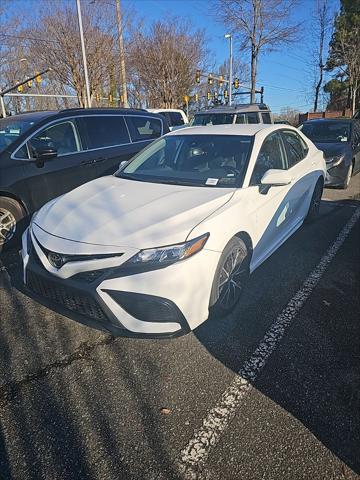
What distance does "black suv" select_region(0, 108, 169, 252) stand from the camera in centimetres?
427

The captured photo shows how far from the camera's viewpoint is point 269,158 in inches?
142

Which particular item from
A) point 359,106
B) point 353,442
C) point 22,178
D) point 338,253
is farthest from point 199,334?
point 359,106

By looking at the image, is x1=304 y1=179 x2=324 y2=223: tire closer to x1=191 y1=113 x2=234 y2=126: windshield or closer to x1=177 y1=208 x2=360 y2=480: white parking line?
x1=177 y1=208 x2=360 y2=480: white parking line

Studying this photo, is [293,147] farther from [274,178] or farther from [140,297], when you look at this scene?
[140,297]

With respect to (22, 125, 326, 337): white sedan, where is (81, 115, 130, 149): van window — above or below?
above

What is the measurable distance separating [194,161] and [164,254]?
5.19 ft

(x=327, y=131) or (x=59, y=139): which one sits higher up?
(x=59, y=139)

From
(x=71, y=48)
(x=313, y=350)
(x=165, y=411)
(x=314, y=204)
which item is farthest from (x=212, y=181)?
(x=71, y=48)

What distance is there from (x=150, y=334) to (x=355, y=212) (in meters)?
5.13

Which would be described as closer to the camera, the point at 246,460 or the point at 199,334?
the point at 246,460

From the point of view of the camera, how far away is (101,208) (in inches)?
112

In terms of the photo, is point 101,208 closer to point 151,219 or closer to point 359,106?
point 151,219

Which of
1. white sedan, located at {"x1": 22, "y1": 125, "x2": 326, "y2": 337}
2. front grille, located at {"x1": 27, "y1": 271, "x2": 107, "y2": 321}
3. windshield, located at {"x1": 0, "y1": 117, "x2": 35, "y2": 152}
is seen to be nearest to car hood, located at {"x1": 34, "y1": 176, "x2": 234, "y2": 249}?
white sedan, located at {"x1": 22, "y1": 125, "x2": 326, "y2": 337}

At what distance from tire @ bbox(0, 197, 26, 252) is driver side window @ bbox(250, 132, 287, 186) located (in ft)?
9.71
